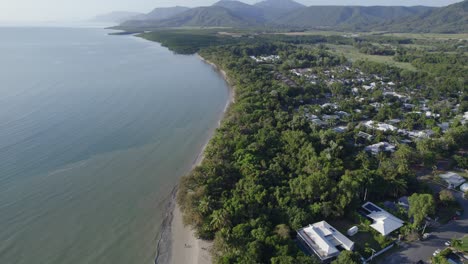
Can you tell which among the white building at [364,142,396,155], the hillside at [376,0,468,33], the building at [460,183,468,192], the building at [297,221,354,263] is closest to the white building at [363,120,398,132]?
the white building at [364,142,396,155]

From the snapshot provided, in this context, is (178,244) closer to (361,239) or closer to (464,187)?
(361,239)

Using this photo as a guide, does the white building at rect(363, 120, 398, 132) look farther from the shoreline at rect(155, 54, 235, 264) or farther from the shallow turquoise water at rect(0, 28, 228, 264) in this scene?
the shoreline at rect(155, 54, 235, 264)

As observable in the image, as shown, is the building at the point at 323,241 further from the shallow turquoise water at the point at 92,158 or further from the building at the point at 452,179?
the building at the point at 452,179

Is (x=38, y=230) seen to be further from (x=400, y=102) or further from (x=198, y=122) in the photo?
(x=400, y=102)

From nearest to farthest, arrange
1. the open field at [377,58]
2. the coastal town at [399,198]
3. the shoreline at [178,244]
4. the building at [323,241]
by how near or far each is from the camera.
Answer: the building at [323,241], the coastal town at [399,198], the shoreline at [178,244], the open field at [377,58]

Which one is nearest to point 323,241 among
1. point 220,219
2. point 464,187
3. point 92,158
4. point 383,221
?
point 383,221

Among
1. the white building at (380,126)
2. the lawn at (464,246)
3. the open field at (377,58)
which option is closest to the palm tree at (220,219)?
the lawn at (464,246)
